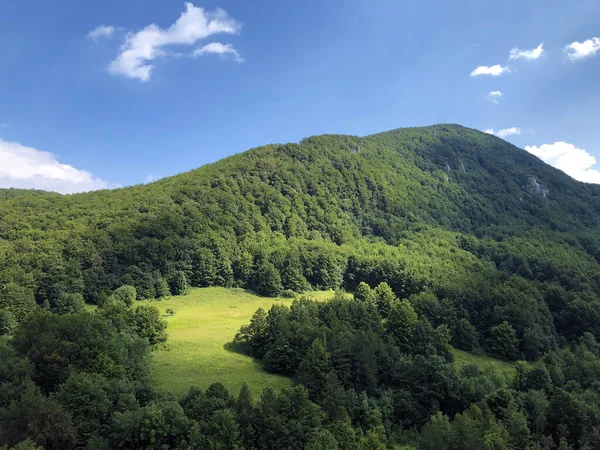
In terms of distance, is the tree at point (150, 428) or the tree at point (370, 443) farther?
the tree at point (370, 443)

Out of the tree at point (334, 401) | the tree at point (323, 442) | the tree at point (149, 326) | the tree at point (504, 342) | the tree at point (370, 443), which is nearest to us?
the tree at point (323, 442)

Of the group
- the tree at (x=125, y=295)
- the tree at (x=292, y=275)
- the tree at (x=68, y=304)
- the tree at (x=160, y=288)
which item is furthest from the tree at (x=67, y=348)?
the tree at (x=292, y=275)

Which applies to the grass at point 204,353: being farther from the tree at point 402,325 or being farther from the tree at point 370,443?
the tree at point 402,325

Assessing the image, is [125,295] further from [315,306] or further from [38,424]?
[38,424]

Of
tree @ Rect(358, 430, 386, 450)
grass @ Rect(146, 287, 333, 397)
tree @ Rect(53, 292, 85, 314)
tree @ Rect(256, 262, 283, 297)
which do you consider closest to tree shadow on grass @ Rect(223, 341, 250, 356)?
grass @ Rect(146, 287, 333, 397)

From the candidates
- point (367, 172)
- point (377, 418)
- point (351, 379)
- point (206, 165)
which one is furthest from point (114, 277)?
point (367, 172)

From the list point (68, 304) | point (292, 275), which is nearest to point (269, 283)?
point (292, 275)

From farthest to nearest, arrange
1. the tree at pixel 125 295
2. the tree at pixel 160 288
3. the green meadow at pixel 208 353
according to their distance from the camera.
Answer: the tree at pixel 160 288
the tree at pixel 125 295
the green meadow at pixel 208 353
